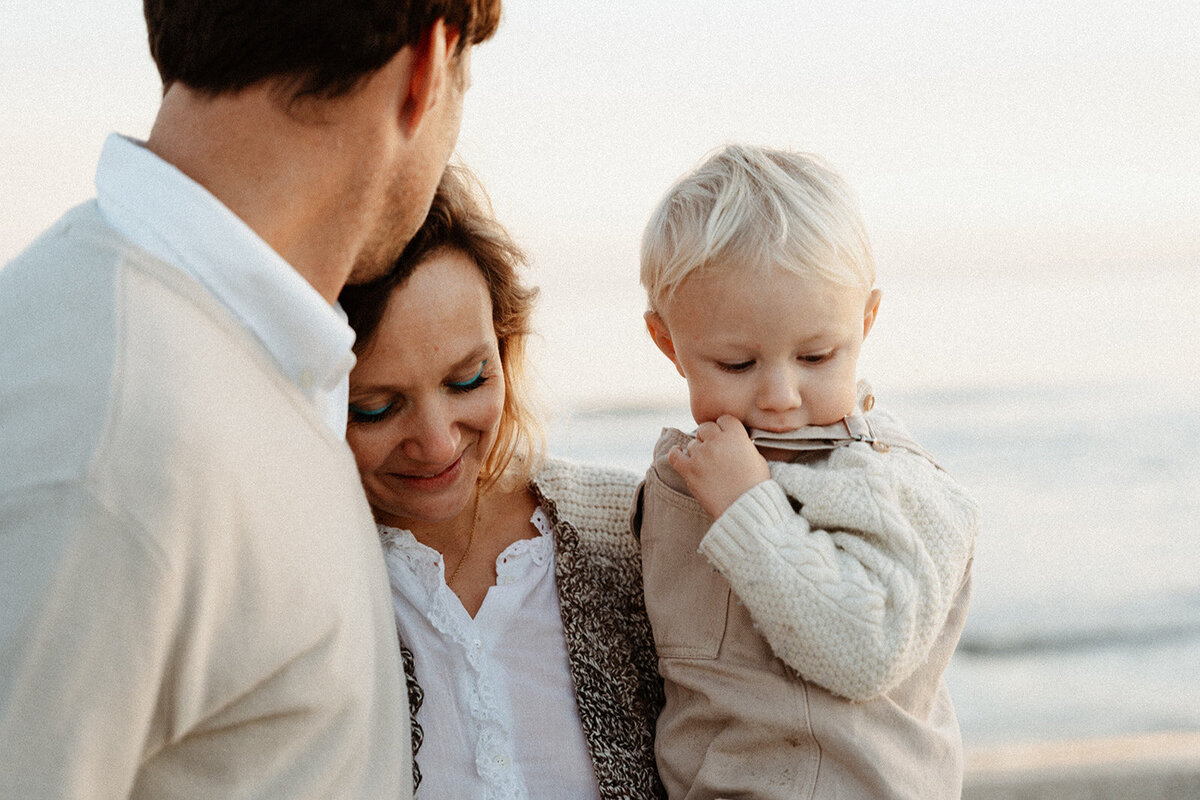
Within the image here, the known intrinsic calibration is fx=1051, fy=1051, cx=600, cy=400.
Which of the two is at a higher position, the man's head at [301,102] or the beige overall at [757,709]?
the man's head at [301,102]

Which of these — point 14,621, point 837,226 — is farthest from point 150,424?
point 837,226

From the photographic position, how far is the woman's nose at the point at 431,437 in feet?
6.71

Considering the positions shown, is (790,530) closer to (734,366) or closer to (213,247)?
A: (734,366)

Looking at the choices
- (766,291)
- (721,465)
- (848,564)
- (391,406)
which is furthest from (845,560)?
(391,406)

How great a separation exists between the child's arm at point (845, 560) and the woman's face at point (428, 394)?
50 centimetres

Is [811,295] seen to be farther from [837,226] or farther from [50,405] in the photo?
[50,405]

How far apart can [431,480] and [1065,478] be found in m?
10.4

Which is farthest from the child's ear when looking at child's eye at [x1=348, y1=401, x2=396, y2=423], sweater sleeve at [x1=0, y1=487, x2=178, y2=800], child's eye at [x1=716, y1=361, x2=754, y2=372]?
sweater sleeve at [x1=0, y1=487, x2=178, y2=800]

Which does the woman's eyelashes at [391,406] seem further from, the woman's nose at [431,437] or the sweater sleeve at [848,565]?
the sweater sleeve at [848,565]

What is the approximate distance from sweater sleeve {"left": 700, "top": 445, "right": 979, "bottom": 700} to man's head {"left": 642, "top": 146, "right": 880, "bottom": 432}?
0.16 m

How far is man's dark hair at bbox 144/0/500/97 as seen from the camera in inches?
55.0

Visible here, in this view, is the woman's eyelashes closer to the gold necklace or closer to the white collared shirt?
the gold necklace

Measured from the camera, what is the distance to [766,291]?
1965mm

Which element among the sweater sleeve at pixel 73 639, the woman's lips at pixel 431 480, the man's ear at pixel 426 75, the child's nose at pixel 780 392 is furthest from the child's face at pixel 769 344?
the sweater sleeve at pixel 73 639
